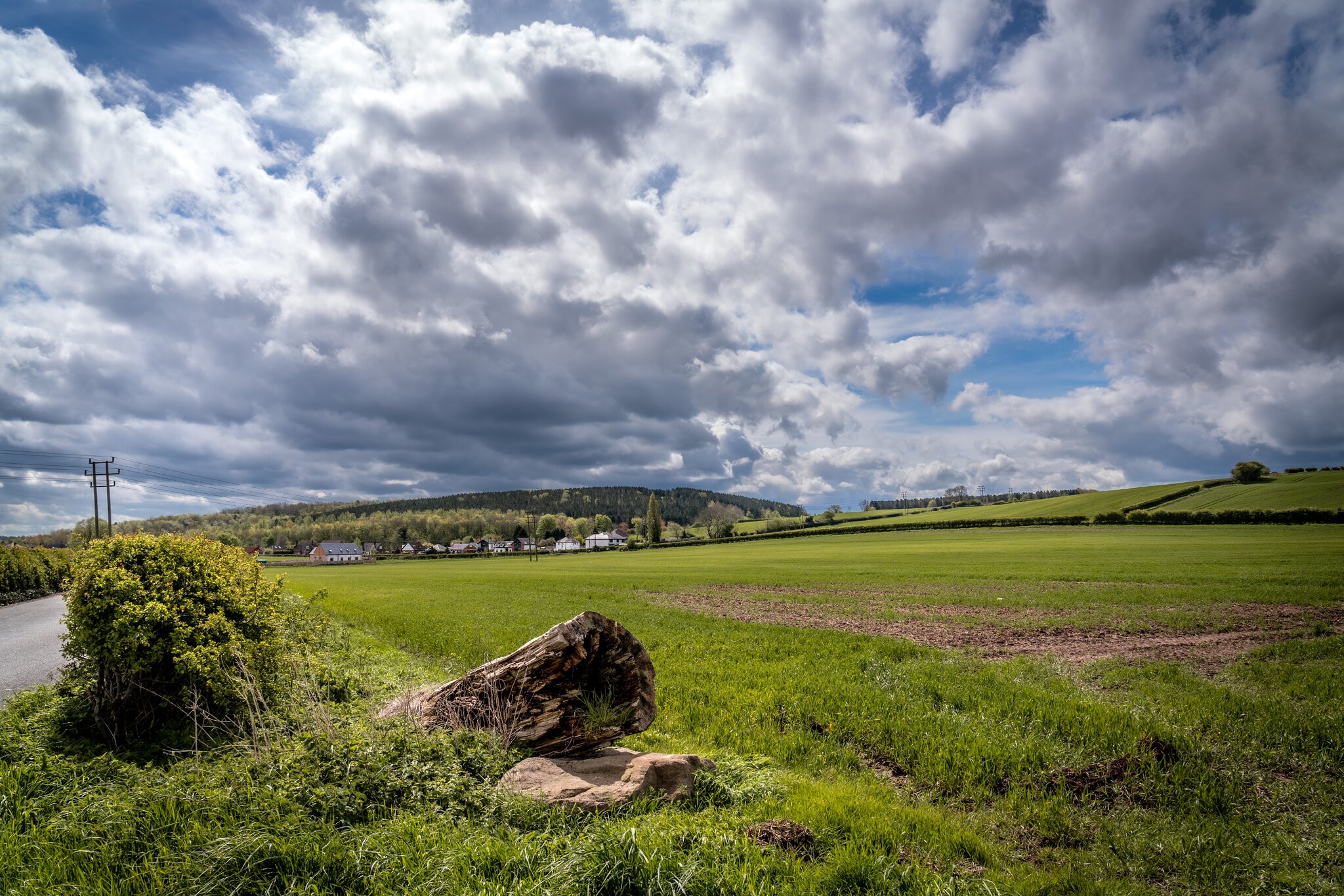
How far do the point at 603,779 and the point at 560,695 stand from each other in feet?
5.91

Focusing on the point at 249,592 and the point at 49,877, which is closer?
the point at 49,877

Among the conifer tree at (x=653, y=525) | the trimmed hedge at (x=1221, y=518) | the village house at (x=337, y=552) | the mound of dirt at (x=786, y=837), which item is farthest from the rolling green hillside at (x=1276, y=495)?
the village house at (x=337, y=552)

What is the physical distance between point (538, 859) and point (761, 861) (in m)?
2.07

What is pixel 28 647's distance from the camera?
60.1 feet

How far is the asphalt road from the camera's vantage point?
13750 mm

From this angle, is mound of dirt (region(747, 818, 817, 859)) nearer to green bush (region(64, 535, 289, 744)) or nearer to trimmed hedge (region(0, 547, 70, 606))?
green bush (region(64, 535, 289, 744))

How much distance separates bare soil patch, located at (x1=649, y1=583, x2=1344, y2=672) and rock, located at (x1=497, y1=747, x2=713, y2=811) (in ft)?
42.0

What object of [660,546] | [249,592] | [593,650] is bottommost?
[660,546]

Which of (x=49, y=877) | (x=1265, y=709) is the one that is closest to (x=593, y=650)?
(x=49, y=877)

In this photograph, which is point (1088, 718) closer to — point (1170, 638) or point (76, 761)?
point (1170, 638)

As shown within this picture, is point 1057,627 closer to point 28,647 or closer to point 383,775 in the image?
point 383,775

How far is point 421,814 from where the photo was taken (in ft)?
20.9

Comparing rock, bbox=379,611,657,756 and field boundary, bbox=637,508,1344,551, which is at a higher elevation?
rock, bbox=379,611,657,756

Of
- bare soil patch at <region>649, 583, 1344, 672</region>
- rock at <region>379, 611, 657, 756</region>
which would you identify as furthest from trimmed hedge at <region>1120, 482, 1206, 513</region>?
rock at <region>379, 611, 657, 756</region>
